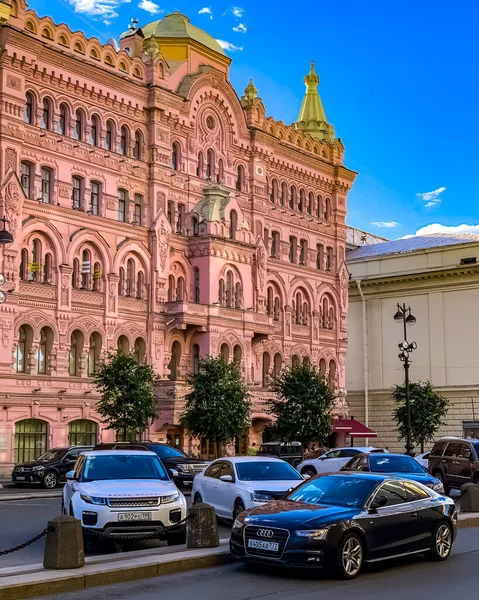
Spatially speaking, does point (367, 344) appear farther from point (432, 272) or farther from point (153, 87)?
point (153, 87)

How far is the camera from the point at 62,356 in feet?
150

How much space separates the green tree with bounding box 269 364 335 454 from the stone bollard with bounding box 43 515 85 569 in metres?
38.5

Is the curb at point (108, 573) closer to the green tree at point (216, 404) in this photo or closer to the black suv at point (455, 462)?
the black suv at point (455, 462)

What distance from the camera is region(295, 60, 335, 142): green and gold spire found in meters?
68.1

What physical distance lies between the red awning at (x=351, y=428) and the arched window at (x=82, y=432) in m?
18.5

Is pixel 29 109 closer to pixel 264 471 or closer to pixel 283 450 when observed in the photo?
pixel 283 450

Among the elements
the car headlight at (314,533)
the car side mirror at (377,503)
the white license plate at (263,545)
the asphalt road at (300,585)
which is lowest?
the asphalt road at (300,585)

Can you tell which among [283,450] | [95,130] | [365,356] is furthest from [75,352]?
[365,356]

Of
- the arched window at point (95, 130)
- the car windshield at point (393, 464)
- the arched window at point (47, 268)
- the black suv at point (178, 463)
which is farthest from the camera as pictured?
the arched window at point (95, 130)

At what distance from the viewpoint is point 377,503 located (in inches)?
546

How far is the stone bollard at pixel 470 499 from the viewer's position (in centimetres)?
2130

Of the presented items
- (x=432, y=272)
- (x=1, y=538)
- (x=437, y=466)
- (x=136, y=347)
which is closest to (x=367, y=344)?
(x=432, y=272)

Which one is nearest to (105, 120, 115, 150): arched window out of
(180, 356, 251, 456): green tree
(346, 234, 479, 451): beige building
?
(180, 356, 251, 456): green tree

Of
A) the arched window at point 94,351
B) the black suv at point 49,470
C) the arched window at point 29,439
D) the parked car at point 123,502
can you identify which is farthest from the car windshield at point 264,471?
the arched window at point 94,351
